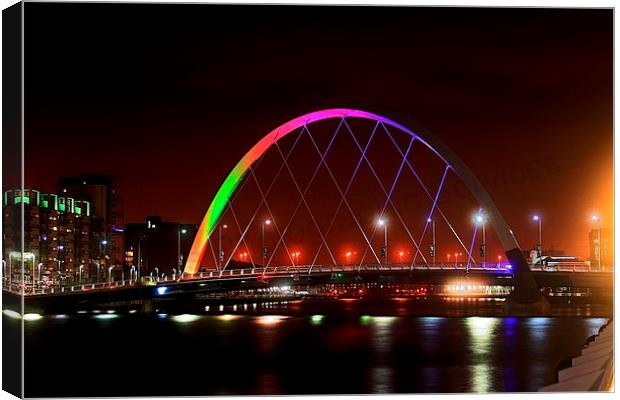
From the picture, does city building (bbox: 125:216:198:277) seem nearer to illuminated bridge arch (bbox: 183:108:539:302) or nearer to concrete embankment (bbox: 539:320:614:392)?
illuminated bridge arch (bbox: 183:108:539:302)

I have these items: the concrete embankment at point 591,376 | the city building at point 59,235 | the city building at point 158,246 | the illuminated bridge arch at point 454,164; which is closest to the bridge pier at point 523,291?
the illuminated bridge arch at point 454,164

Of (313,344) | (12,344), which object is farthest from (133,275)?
(12,344)

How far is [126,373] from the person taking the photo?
36.6m

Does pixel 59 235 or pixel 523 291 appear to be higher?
pixel 59 235

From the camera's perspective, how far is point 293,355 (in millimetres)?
43031

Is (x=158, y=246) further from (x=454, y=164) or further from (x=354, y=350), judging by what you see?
(x=354, y=350)

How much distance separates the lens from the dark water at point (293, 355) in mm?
32562

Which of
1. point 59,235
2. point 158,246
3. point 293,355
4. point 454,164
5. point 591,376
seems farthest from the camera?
point 158,246

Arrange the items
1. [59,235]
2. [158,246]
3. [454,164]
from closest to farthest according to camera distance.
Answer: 1. [454,164]
2. [59,235]
3. [158,246]

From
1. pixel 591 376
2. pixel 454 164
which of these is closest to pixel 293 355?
pixel 591 376

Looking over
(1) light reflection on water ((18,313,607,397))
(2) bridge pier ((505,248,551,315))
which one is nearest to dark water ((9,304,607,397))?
(1) light reflection on water ((18,313,607,397))

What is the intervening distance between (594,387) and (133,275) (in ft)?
379

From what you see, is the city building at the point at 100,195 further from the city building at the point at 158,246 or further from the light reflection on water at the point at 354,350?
the light reflection on water at the point at 354,350

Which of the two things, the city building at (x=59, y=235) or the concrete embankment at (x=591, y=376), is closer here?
the concrete embankment at (x=591, y=376)
